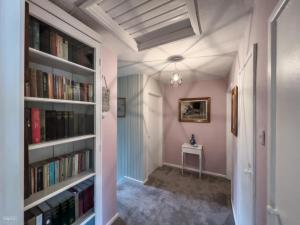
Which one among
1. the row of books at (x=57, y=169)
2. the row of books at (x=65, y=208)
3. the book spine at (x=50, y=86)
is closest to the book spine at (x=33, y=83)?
the book spine at (x=50, y=86)

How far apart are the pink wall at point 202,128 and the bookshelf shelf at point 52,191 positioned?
278 cm

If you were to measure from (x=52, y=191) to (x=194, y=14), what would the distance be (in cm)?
183

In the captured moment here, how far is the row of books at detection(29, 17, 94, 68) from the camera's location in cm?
107

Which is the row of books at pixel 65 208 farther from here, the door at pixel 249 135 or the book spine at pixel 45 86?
the door at pixel 249 135

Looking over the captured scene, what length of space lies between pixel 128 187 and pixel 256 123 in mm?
2589

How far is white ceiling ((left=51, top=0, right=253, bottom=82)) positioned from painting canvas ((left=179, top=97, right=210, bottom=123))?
996 millimetres

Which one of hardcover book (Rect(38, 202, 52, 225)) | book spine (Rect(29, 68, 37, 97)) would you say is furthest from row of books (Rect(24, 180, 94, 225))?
book spine (Rect(29, 68, 37, 97))

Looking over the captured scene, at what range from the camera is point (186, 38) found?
1.60 metres

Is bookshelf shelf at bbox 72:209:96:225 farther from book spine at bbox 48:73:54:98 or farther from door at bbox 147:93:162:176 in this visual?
door at bbox 147:93:162:176

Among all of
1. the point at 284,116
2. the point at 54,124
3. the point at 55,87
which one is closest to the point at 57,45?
the point at 55,87

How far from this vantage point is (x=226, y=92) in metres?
3.34

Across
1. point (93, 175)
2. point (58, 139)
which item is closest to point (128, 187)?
point (93, 175)

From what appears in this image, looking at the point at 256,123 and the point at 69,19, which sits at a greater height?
the point at 69,19

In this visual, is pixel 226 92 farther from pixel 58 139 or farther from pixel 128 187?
pixel 58 139
